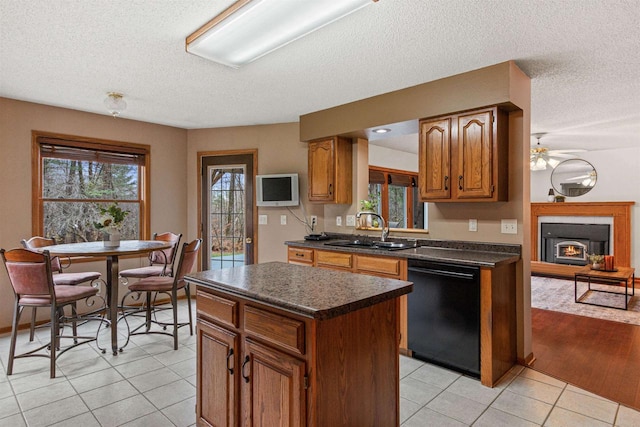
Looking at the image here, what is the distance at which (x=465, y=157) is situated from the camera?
302 cm

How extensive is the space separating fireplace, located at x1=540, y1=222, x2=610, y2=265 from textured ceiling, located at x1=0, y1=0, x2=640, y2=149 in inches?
132

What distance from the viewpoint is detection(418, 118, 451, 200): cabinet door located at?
3.13 metres

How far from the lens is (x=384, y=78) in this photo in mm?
3143

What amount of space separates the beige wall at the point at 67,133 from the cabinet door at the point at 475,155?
3675 mm

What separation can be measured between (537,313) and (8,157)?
6.07m

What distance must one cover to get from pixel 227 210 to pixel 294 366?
3909 millimetres

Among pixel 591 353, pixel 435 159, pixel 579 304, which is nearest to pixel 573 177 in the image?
pixel 579 304

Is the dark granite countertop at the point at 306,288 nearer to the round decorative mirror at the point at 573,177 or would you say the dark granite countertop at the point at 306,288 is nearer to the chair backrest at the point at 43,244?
the chair backrest at the point at 43,244

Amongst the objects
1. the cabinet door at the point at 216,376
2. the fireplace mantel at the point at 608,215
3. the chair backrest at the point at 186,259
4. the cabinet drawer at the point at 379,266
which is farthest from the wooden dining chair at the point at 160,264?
the fireplace mantel at the point at 608,215

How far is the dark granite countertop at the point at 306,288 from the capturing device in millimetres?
1375

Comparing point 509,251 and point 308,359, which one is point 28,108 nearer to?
point 308,359

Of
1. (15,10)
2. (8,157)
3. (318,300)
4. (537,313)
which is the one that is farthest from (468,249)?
(8,157)

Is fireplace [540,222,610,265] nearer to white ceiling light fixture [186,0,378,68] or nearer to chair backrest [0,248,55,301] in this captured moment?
white ceiling light fixture [186,0,378,68]

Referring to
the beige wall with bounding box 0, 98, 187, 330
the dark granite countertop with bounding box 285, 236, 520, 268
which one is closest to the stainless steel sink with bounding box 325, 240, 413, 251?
the dark granite countertop with bounding box 285, 236, 520, 268
